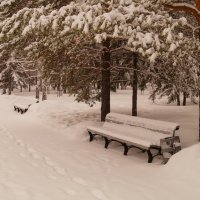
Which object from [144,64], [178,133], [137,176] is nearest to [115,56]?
[144,64]

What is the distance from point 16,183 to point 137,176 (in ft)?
8.74

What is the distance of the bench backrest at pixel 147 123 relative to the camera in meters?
9.68

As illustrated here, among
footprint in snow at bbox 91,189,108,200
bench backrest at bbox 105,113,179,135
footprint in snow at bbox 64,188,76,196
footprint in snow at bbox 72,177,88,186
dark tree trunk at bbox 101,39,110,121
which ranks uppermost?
dark tree trunk at bbox 101,39,110,121

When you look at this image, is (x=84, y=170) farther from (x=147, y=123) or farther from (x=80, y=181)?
(x=147, y=123)

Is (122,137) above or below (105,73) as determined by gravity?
below

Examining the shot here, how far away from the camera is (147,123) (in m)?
10.4

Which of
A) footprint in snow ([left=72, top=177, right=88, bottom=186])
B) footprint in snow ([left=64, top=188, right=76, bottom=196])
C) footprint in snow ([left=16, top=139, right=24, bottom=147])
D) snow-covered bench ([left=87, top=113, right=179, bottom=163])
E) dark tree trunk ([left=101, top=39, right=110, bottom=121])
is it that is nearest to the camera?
footprint in snow ([left=64, top=188, right=76, bottom=196])

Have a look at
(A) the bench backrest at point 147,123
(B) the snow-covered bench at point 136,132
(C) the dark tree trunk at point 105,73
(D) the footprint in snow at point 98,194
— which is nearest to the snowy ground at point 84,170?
(D) the footprint in snow at point 98,194

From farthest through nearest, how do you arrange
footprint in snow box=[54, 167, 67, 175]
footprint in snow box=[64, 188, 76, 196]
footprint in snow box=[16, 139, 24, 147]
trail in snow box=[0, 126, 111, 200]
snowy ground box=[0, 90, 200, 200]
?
footprint in snow box=[16, 139, 24, 147] < footprint in snow box=[54, 167, 67, 175] < snowy ground box=[0, 90, 200, 200] < footprint in snow box=[64, 188, 76, 196] < trail in snow box=[0, 126, 111, 200]

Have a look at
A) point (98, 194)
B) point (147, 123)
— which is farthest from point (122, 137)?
point (98, 194)

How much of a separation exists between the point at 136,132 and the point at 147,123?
0.46 meters

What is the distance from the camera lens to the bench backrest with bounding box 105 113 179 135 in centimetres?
968

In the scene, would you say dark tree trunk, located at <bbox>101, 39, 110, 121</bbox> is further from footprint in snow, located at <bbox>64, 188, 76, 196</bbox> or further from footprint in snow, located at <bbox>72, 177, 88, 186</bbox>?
footprint in snow, located at <bbox>64, 188, 76, 196</bbox>

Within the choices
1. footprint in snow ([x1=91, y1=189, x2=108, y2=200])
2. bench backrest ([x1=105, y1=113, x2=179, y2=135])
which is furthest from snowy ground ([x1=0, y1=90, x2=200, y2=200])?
bench backrest ([x1=105, y1=113, x2=179, y2=135])
